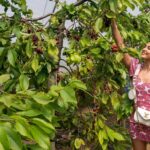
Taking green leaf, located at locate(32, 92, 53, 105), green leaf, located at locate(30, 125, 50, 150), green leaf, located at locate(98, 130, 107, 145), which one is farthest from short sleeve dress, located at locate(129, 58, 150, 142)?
green leaf, located at locate(30, 125, 50, 150)

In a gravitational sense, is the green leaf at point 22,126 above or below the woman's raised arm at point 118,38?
below

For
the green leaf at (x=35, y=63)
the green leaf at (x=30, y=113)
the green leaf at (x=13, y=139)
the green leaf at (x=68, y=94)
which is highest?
the green leaf at (x=35, y=63)

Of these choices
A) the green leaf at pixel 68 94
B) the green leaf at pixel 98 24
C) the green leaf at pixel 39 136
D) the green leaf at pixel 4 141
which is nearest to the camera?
the green leaf at pixel 4 141

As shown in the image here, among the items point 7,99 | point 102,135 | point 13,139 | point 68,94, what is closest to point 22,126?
point 13,139

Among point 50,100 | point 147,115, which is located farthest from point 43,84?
point 50,100

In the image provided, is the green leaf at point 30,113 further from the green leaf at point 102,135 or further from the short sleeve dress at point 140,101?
the short sleeve dress at point 140,101

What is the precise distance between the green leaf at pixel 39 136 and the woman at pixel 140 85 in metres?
1.40

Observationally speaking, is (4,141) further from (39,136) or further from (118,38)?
(118,38)

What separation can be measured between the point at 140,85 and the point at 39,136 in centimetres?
154

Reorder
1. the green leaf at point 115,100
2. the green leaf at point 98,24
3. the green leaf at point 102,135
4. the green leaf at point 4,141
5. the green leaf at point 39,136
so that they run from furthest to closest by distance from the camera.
Result: the green leaf at point 115,100, the green leaf at point 102,135, the green leaf at point 98,24, the green leaf at point 39,136, the green leaf at point 4,141

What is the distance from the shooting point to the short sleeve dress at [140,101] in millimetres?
2359

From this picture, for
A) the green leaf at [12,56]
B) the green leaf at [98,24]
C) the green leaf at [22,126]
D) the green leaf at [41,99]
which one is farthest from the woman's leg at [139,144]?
the green leaf at [22,126]

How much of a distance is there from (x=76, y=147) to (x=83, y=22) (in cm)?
72

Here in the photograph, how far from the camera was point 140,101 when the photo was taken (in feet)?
7.79
